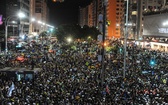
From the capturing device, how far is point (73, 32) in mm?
79812

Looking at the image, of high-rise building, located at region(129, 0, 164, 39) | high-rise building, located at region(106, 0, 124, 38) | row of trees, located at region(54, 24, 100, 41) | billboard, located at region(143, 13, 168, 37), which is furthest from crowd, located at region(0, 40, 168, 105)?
high-rise building, located at region(106, 0, 124, 38)

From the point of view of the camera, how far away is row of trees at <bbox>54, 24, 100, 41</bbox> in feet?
253

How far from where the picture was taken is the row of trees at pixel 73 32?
77188mm

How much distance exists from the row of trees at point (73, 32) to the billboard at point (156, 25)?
52.7 ft

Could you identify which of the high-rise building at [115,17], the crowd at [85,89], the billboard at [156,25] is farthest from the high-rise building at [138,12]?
the crowd at [85,89]

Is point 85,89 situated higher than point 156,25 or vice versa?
point 156,25

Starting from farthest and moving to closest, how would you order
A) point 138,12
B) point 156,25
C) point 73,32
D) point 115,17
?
point 115,17
point 138,12
point 73,32
point 156,25

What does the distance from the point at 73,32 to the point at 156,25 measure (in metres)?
23.1

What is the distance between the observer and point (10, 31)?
249 ft

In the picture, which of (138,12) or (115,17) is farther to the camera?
(115,17)

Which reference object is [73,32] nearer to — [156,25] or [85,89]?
[156,25]

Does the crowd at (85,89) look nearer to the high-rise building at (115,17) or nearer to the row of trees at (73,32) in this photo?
the row of trees at (73,32)

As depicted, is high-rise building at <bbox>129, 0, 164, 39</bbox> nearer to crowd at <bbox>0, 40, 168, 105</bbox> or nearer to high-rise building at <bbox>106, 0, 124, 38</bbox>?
high-rise building at <bbox>106, 0, 124, 38</bbox>

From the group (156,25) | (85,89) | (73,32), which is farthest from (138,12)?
(85,89)
